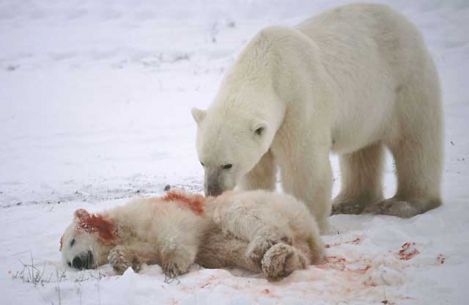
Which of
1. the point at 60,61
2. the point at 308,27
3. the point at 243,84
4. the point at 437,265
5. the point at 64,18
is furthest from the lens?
the point at 64,18

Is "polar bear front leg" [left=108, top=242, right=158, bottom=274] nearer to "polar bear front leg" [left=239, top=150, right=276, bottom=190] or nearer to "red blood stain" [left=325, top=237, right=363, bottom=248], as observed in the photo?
"red blood stain" [left=325, top=237, right=363, bottom=248]

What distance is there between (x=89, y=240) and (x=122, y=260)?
444 millimetres

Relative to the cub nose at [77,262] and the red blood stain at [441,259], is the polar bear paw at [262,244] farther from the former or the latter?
the cub nose at [77,262]

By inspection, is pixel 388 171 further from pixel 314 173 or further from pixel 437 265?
pixel 437 265

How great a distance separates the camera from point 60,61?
13805mm

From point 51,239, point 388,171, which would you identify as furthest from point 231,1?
point 51,239

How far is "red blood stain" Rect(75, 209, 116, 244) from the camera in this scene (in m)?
3.87

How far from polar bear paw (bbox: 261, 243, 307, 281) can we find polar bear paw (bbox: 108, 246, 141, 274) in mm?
862

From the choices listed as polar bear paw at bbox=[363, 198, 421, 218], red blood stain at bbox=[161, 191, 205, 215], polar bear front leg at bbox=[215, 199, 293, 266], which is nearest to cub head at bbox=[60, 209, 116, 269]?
red blood stain at bbox=[161, 191, 205, 215]

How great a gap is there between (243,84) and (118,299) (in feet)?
7.04

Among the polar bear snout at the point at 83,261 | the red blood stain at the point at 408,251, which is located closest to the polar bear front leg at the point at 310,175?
the red blood stain at the point at 408,251

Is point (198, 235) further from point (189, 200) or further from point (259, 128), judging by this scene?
point (259, 128)

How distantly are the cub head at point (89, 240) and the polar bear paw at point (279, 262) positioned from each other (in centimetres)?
121

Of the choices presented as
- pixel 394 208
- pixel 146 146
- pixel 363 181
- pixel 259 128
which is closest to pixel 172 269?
pixel 259 128
